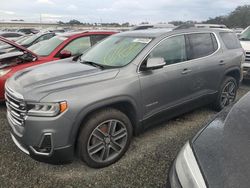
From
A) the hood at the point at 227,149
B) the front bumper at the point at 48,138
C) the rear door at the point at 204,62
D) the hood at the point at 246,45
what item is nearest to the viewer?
the hood at the point at 227,149

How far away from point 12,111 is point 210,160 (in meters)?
2.50

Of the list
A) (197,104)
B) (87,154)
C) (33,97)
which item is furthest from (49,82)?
(197,104)

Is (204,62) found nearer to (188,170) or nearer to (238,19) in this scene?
(188,170)

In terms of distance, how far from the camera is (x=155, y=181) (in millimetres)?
3002

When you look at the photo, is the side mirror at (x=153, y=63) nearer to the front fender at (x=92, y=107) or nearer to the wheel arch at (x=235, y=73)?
the front fender at (x=92, y=107)

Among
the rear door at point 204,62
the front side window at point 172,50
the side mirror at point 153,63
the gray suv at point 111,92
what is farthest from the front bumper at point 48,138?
the rear door at point 204,62

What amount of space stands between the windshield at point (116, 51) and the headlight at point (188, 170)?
6.20 feet

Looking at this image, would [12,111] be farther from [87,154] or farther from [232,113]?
[232,113]

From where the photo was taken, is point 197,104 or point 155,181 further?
point 197,104

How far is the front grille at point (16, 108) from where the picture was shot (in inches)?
117

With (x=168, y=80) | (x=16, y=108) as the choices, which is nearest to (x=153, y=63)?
(x=168, y=80)

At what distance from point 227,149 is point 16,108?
7.93ft

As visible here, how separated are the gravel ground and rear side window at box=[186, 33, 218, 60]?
56.0 inches

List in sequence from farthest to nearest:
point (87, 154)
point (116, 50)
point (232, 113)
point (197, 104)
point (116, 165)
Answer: point (197, 104)
point (116, 50)
point (116, 165)
point (87, 154)
point (232, 113)
